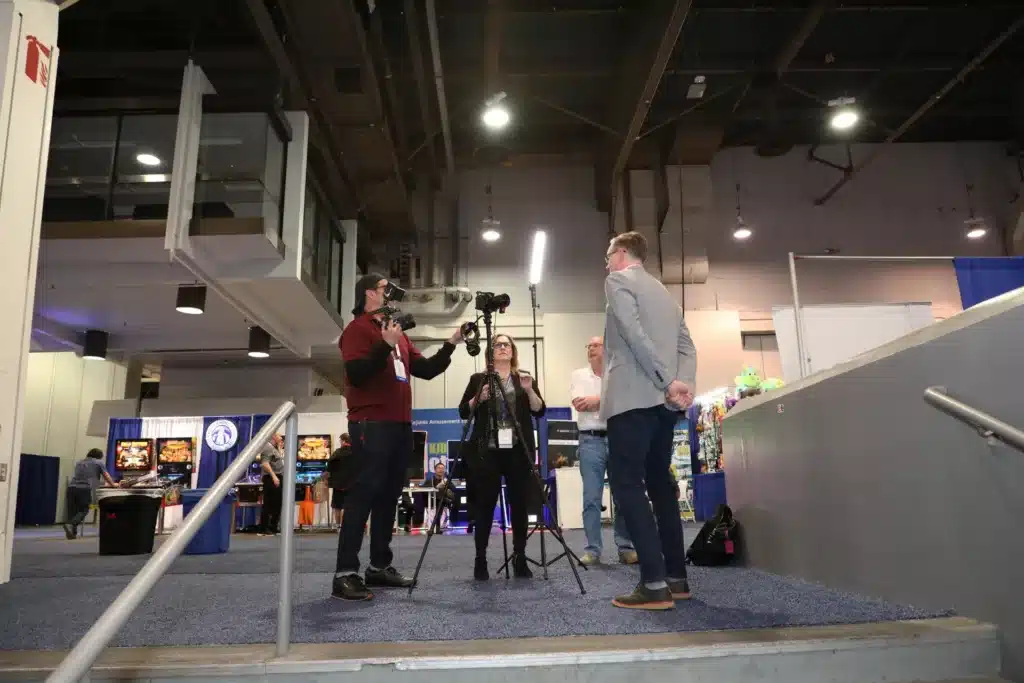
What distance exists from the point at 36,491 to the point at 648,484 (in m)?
16.5

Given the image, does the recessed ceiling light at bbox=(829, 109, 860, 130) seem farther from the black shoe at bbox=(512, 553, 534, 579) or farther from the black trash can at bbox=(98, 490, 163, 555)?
the black trash can at bbox=(98, 490, 163, 555)

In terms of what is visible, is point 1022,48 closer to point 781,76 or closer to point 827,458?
point 781,76

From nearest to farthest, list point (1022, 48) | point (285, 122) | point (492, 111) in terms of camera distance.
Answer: point (285, 122), point (492, 111), point (1022, 48)

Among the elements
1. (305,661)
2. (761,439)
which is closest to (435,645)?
(305,661)

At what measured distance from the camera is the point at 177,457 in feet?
45.7

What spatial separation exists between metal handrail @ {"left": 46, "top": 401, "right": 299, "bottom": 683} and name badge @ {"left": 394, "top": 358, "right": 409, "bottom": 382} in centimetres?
114

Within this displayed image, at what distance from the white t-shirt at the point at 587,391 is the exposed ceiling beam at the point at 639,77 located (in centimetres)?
541

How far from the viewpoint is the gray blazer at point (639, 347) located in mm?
2631

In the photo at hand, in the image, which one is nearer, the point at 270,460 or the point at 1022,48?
the point at 270,460

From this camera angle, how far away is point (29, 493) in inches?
581

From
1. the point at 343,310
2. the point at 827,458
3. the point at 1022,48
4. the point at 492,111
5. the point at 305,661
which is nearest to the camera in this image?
the point at 305,661

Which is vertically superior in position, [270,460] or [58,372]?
[58,372]

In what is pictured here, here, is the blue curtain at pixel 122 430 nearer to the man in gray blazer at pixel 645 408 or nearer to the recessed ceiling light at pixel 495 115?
the recessed ceiling light at pixel 495 115

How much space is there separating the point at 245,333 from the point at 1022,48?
13.7 metres
